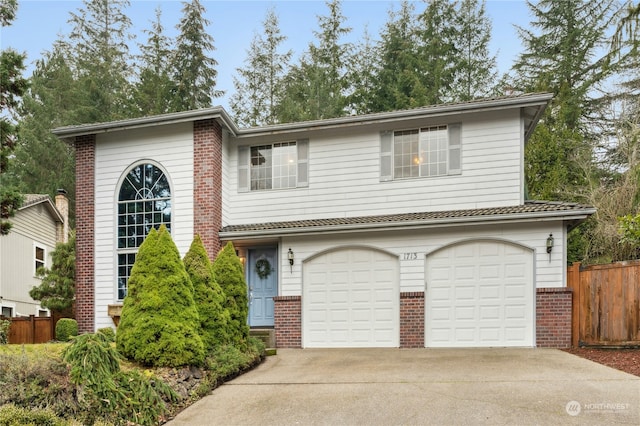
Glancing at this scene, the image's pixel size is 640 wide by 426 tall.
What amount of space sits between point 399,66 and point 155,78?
38.6ft

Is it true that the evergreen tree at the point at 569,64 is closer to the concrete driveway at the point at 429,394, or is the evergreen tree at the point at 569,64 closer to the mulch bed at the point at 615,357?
the mulch bed at the point at 615,357

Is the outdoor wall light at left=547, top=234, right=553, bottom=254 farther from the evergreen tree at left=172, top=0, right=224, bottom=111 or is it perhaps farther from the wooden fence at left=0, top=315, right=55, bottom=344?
the evergreen tree at left=172, top=0, right=224, bottom=111

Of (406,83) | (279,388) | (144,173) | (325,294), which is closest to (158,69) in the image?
(406,83)

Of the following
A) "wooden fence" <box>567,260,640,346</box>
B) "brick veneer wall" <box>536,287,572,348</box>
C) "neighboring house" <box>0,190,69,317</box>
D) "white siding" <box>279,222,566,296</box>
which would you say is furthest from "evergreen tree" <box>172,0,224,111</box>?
"wooden fence" <box>567,260,640,346</box>

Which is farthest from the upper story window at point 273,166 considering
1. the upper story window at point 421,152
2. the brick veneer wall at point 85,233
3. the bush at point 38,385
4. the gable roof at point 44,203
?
the gable roof at point 44,203

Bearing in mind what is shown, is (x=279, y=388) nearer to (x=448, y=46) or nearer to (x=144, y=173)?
(x=144, y=173)

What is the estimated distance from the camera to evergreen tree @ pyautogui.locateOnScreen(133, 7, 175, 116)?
2334 centimetres

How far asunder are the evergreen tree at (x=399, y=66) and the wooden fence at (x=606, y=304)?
1242 centimetres

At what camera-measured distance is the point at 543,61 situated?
2109cm

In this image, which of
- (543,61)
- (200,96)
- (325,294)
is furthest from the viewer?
(200,96)

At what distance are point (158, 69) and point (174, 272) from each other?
1985 cm

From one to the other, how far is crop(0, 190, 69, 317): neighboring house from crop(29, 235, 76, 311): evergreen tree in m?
3.31

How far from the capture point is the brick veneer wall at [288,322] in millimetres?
11070

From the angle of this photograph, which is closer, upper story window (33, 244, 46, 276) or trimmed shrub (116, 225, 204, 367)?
trimmed shrub (116, 225, 204, 367)
